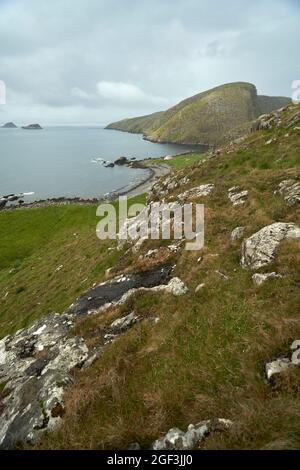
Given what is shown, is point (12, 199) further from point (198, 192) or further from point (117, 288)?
point (117, 288)

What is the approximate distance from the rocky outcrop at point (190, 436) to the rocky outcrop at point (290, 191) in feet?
49.4

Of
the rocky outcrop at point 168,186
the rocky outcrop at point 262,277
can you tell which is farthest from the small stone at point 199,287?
the rocky outcrop at point 168,186

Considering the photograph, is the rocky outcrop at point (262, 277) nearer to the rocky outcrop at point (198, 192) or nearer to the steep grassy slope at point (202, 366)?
the steep grassy slope at point (202, 366)

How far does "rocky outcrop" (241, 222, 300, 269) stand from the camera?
1557cm

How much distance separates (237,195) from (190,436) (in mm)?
19525

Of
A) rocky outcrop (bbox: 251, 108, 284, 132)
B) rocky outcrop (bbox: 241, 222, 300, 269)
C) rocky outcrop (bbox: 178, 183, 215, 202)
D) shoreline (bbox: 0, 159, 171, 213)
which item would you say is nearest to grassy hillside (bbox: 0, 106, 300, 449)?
rocky outcrop (bbox: 241, 222, 300, 269)

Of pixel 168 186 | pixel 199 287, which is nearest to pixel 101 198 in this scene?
pixel 168 186

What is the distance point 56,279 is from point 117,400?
81.2 ft

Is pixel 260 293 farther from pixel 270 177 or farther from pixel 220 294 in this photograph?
pixel 270 177

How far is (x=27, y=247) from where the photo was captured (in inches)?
2377

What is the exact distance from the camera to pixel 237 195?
2530 cm

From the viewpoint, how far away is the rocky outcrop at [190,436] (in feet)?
27.8

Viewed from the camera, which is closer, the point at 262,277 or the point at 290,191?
the point at 262,277

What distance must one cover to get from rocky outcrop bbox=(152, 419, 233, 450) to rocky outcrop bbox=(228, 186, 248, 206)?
57.4ft
